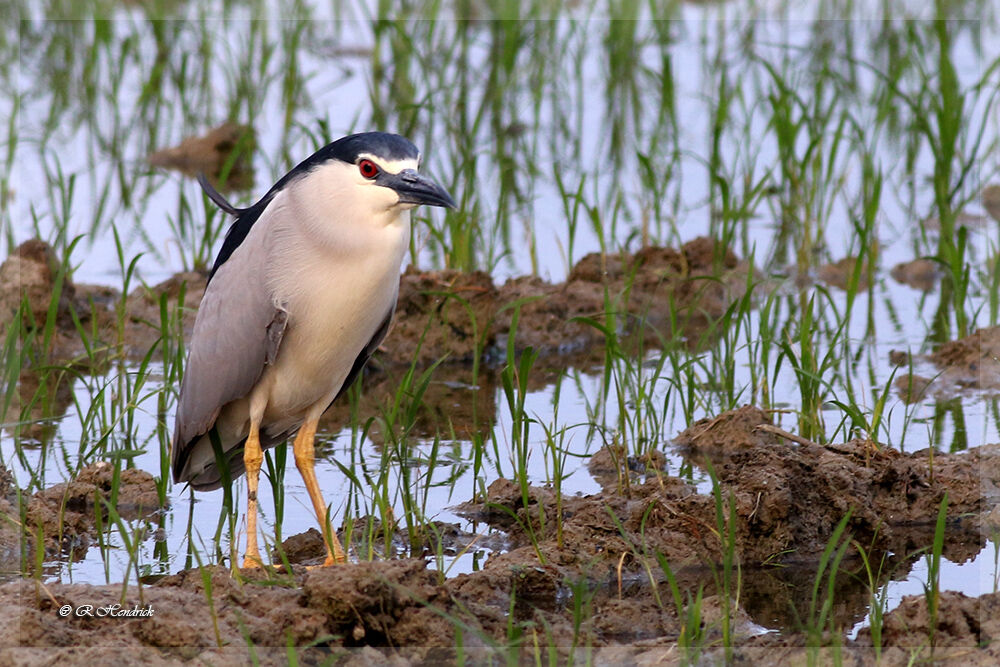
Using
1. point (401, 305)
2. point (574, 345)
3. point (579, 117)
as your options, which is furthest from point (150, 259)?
point (579, 117)

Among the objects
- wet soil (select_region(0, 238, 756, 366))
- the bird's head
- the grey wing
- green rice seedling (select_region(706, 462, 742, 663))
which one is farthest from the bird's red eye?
wet soil (select_region(0, 238, 756, 366))

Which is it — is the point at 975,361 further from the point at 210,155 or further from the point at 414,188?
the point at 210,155

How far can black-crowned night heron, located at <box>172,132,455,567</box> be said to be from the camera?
4234 mm

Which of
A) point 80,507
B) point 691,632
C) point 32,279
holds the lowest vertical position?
point 691,632

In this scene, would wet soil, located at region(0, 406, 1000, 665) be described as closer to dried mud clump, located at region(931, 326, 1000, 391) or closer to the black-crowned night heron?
the black-crowned night heron

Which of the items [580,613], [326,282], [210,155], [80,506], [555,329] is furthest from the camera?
[210,155]

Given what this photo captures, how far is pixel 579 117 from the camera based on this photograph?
965 cm

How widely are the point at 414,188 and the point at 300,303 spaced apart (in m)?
0.51

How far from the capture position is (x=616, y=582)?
4238 mm

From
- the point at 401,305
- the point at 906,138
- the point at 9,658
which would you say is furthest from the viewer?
the point at 906,138

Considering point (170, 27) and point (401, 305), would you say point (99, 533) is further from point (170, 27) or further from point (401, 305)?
point (170, 27)

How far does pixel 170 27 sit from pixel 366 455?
6910 mm

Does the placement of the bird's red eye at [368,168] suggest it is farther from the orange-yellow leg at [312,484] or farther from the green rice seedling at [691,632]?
the green rice seedling at [691,632]

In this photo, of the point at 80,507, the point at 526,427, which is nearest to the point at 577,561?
the point at 526,427
